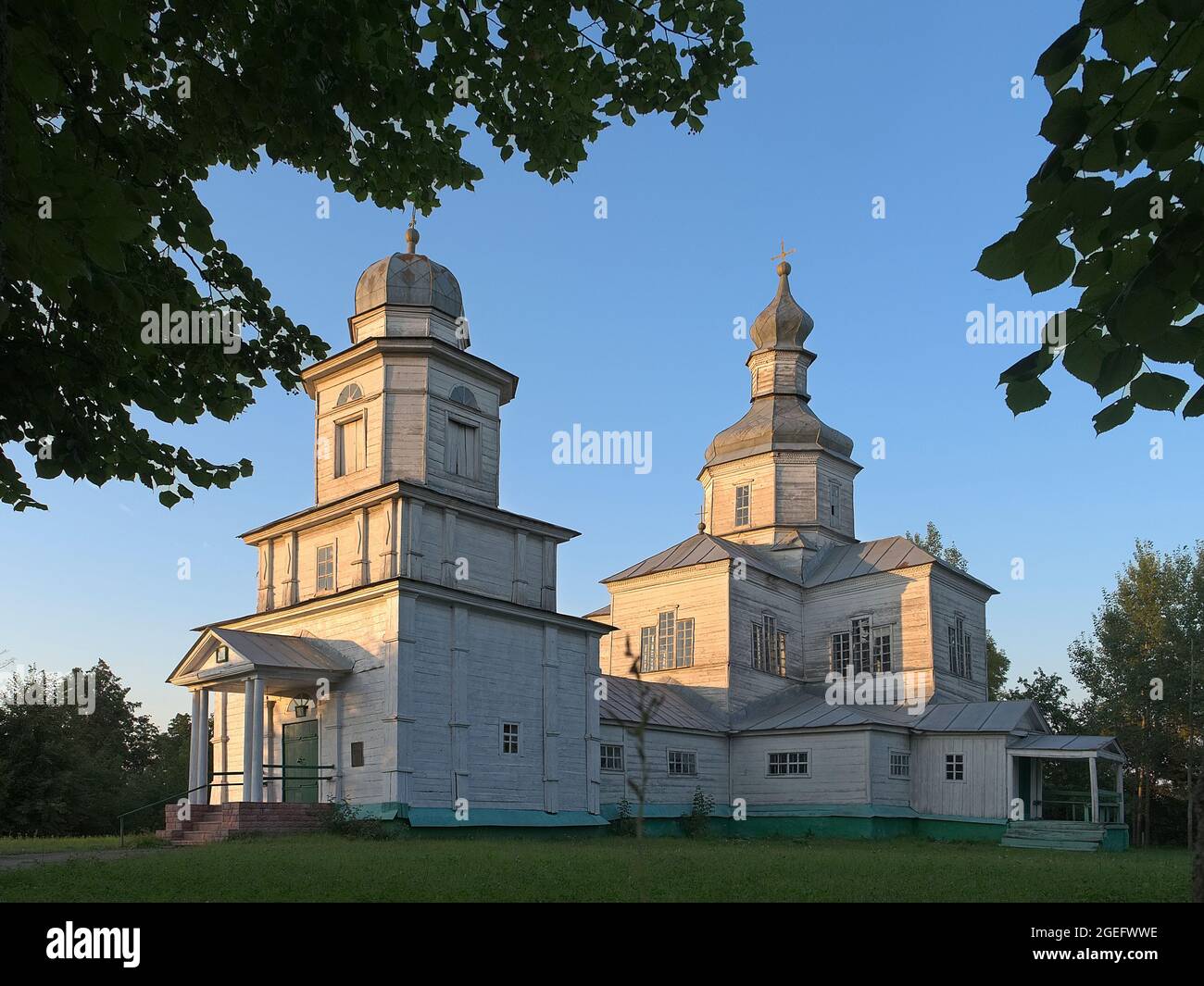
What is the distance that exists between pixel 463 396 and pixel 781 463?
1639 cm

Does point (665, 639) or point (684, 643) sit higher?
point (665, 639)

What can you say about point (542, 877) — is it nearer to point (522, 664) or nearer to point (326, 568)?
point (522, 664)

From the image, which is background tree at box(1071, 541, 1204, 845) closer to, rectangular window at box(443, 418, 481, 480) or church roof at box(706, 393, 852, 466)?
church roof at box(706, 393, 852, 466)

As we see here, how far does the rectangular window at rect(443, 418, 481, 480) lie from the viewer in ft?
84.8

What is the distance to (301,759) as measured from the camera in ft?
80.4

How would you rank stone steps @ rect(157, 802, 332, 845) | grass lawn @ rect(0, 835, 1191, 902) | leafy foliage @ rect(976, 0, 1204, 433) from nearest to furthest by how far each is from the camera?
leafy foliage @ rect(976, 0, 1204, 433) < grass lawn @ rect(0, 835, 1191, 902) < stone steps @ rect(157, 802, 332, 845)

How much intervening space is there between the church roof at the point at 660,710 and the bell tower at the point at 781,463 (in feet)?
25.7

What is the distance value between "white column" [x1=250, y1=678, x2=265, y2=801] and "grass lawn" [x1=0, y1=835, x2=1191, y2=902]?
2541 millimetres

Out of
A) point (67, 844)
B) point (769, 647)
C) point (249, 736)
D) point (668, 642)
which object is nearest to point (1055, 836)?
point (769, 647)

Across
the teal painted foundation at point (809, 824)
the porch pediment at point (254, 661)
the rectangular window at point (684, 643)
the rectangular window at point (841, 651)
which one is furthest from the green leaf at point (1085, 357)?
the rectangular window at point (841, 651)

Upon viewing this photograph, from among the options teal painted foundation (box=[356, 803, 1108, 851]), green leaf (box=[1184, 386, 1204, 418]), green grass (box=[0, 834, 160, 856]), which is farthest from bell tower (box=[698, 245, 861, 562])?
green leaf (box=[1184, 386, 1204, 418])

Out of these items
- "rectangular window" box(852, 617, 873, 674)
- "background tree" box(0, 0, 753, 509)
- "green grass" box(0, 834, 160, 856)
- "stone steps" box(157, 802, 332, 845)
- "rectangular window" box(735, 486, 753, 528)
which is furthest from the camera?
"rectangular window" box(735, 486, 753, 528)

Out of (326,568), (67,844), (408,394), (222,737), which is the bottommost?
(67,844)

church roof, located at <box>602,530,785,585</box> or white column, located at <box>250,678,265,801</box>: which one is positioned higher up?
church roof, located at <box>602,530,785,585</box>
